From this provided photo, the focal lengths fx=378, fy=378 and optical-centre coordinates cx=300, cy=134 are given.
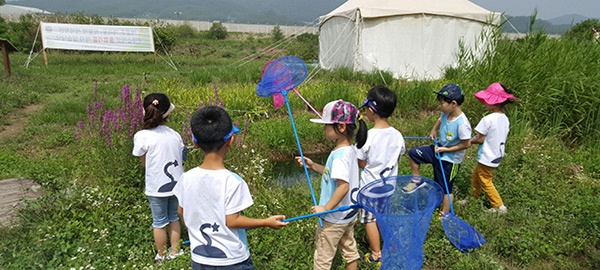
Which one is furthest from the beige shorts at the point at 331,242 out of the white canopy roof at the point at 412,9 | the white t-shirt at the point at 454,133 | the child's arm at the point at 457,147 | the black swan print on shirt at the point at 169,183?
the white canopy roof at the point at 412,9

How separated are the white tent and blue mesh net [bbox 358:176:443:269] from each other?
10.6 m

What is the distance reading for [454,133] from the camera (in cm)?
374

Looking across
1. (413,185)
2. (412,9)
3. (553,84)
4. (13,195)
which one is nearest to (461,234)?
(413,185)

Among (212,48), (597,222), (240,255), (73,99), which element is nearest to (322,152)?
(597,222)

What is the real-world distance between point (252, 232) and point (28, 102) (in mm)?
8330

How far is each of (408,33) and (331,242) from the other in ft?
38.1

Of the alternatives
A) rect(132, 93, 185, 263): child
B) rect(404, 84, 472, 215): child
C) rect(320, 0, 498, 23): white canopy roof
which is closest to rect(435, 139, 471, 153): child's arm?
rect(404, 84, 472, 215): child

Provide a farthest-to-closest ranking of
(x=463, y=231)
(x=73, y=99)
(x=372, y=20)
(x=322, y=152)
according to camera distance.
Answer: (x=372, y=20) → (x=73, y=99) → (x=322, y=152) → (x=463, y=231)

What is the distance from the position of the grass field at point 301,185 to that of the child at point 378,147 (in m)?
0.35

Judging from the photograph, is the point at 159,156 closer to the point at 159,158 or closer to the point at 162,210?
the point at 159,158

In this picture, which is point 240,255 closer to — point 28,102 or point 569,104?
point 569,104

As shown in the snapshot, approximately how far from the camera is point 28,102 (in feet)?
29.2

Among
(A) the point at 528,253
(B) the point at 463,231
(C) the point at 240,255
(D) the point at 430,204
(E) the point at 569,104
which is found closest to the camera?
(C) the point at 240,255

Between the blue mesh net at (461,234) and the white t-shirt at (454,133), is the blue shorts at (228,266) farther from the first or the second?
the white t-shirt at (454,133)
